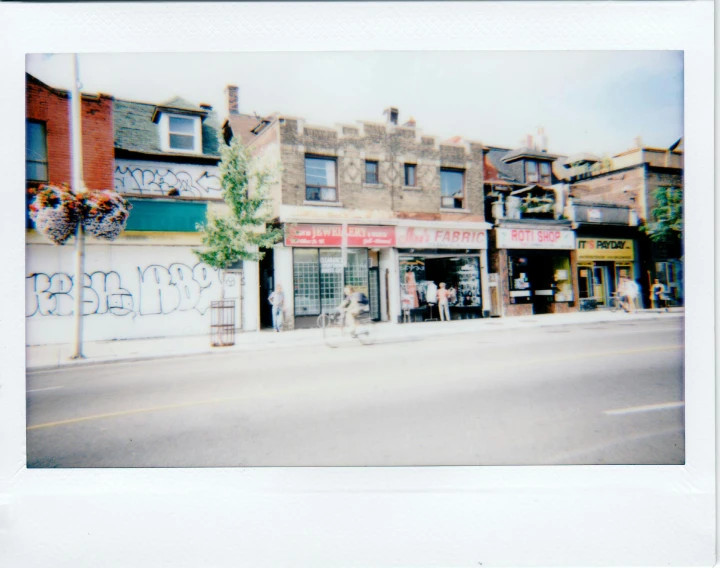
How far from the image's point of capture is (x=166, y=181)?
29.8 feet

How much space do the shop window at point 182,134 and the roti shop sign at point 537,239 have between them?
8.11m

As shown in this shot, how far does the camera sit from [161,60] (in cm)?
499

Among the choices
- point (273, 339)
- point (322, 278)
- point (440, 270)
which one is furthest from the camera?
point (440, 270)

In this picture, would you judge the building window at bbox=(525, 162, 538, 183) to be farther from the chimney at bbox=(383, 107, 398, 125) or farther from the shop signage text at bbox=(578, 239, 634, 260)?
the chimney at bbox=(383, 107, 398, 125)

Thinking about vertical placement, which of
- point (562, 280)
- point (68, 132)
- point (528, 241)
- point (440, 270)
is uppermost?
point (68, 132)

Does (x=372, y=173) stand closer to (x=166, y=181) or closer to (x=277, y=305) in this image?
(x=277, y=305)

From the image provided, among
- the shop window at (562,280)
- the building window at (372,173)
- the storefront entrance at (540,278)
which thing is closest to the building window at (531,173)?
the storefront entrance at (540,278)

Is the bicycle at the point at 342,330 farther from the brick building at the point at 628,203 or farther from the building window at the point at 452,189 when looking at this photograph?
the brick building at the point at 628,203

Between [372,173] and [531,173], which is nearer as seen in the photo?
[372,173]

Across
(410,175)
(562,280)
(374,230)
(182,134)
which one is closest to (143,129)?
(182,134)

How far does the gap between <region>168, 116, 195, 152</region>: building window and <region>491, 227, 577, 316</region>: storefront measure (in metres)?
8.08

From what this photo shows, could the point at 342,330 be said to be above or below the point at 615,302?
below

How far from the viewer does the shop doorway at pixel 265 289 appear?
883 centimetres

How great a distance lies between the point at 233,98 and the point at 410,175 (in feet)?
17.6
